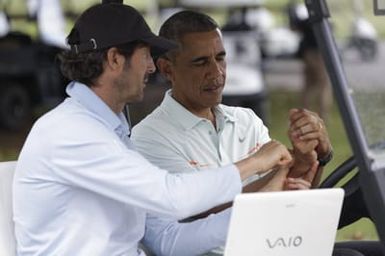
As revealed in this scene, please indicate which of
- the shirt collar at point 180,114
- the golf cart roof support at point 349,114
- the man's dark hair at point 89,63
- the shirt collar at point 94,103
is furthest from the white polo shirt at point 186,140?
the golf cart roof support at point 349,114

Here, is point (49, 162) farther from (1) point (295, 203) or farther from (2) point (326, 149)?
(2) point (326, 149)

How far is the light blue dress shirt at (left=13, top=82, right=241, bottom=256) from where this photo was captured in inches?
93.8

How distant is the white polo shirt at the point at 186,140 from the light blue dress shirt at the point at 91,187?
171 mm

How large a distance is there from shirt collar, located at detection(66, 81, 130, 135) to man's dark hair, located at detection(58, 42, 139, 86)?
2 cm

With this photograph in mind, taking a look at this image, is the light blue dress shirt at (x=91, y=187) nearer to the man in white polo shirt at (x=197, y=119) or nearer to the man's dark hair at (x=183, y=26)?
the man in white polo shirt at (x=197, y=119)

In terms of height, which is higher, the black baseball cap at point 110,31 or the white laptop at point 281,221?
the black baseball cap at point 110,31

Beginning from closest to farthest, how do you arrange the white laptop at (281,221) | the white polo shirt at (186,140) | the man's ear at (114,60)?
1. the white laptop at (281,221)
2. the man's ear at (114,60)
3. the white polo shirt at (186,140)

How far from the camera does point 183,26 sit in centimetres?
325

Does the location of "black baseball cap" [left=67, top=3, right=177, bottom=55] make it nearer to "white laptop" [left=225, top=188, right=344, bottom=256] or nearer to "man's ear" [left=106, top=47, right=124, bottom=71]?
"man's ear" [left=106, top=47, right=124, bottom=71]

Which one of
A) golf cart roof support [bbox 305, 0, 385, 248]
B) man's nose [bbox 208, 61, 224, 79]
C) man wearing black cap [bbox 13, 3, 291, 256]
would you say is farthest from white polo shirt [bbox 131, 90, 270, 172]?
golf cart roof support [bbox 305, 0, 385, 248]

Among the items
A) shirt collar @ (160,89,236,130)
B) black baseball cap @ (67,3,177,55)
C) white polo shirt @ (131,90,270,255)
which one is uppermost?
black baseball cap @ (67,3,177,55)

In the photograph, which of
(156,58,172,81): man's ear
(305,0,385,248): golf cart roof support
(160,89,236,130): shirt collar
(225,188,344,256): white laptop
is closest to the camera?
(305,0,385,248): golf cart roof support

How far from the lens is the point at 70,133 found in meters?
2.46

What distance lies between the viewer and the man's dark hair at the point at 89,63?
2.56m
